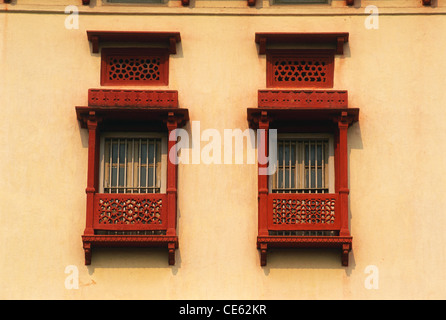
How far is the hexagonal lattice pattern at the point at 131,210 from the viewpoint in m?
21.0

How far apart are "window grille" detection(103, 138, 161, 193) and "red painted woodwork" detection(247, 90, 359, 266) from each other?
1.84 metres

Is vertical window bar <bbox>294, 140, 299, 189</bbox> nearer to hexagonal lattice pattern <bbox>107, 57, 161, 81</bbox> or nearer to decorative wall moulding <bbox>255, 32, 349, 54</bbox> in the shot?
decorative wall moulding <bbox>255, 32, 349, 54</bbox>

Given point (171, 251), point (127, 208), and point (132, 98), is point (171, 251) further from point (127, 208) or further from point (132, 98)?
point (132, 98)

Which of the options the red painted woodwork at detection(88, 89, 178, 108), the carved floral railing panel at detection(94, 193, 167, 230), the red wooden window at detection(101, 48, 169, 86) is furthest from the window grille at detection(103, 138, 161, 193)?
the red wooden window at detection(101, 48, 169, 86)

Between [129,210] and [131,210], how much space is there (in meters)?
0.03

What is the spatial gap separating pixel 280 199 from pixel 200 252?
5.45ft

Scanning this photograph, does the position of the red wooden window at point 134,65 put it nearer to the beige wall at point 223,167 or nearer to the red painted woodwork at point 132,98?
the beige wall at point 223,167

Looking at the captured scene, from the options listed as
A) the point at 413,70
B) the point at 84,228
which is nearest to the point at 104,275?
the point at 84,228

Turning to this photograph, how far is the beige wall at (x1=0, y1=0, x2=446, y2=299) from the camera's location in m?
21.0

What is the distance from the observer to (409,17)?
22.1 metres

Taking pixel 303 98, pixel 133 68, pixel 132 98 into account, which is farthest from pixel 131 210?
pixel 303 98

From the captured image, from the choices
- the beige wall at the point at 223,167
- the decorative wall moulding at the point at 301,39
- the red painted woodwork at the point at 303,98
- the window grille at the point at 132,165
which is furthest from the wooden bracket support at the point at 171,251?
the decorative wall moulding at the point at 301,39

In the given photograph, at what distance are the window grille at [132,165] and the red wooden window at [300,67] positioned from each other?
245 cm

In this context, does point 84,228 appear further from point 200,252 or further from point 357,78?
point 357,78
